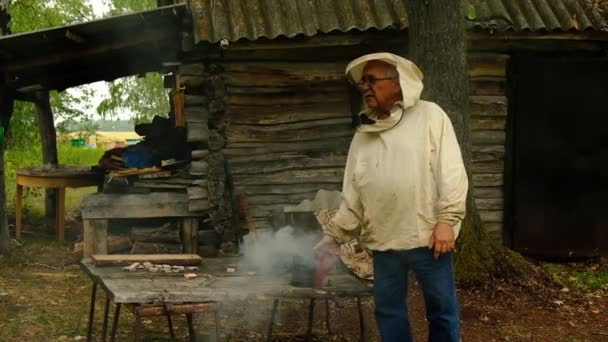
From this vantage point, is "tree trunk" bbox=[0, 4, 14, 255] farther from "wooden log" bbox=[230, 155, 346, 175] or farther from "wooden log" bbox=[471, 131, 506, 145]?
"wooden log" bbox=[471, 131, 506, 145]

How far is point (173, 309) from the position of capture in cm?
443

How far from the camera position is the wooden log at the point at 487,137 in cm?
946

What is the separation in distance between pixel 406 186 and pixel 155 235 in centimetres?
575

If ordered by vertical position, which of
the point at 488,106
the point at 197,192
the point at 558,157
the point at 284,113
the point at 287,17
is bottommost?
the point at 197,192

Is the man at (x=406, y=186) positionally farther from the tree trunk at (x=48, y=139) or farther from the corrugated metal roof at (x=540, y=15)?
the tree trunk at (x=48, y=139)

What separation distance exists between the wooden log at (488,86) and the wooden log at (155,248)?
13.9ft

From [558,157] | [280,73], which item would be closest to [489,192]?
[558,157]

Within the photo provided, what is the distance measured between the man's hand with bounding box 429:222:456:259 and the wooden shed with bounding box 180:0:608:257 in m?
5.05

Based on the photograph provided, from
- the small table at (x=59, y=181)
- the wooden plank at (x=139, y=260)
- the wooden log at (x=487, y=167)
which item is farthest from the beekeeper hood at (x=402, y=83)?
the small table at (x=59, y=181)

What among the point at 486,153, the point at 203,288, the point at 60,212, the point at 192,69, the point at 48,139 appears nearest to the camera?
the point at 203,288

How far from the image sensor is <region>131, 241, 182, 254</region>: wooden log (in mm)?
9055

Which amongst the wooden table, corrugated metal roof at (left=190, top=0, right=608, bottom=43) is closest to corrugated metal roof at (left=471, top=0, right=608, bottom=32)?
corrugated metal roof at (left=190, top=0, right=608, bottom=43)

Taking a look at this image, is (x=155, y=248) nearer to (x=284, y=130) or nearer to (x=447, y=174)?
(x=284, y=130)

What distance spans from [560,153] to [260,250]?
4975 millimetres
